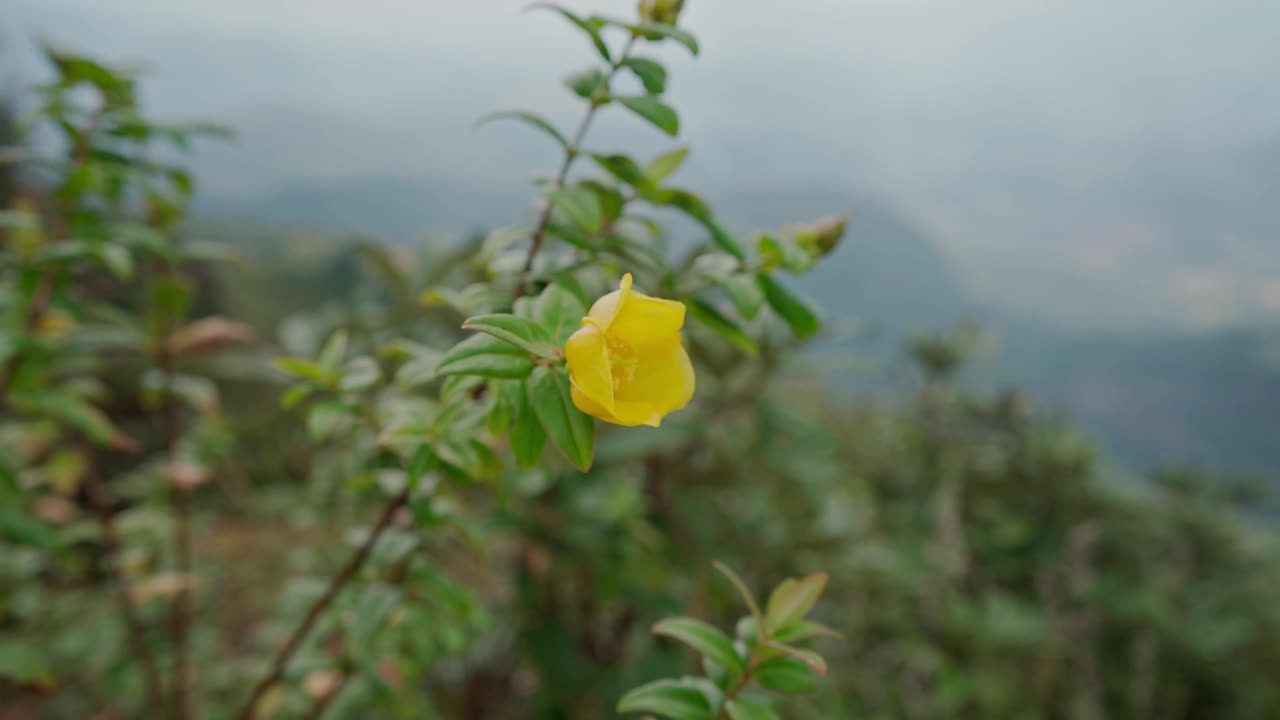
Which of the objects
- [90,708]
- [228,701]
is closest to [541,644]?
[228,701]

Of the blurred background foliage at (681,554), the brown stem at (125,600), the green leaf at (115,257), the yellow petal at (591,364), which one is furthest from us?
the brown stem at (125,600)

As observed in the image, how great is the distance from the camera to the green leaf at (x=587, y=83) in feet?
1.37

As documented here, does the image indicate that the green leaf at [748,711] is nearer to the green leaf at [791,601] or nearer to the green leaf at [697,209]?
the green leaf at [791,601]

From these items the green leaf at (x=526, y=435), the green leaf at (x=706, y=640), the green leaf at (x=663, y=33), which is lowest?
the green leaf at (x=706, y=640)

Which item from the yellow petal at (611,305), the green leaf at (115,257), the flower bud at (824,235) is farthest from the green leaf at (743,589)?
the green leaf at (115,257)

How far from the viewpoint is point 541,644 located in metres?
1.01

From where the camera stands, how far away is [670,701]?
0.37 m

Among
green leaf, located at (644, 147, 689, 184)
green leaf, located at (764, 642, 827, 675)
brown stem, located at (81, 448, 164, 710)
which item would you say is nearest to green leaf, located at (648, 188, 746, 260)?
green leaf, located at (644, 147, 689, 184)

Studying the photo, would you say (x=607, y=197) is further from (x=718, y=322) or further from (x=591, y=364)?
(x=591, y=364)

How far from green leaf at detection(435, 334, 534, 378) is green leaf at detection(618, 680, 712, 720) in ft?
0.54

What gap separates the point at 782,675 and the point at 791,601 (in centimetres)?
4

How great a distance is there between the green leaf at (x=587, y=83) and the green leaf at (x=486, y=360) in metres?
0.17

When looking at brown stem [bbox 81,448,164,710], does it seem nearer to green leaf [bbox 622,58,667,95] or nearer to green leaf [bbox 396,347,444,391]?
green leaf [bbox 396,347,444,391]

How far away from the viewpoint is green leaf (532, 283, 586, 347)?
1.14ft
